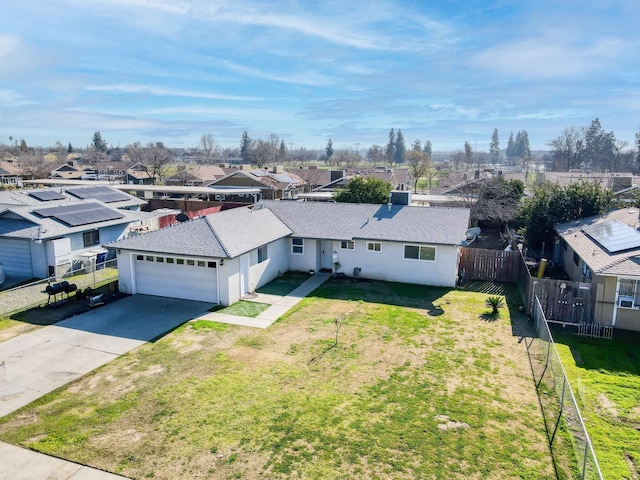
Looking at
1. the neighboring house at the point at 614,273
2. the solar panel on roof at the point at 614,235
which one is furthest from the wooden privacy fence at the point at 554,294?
the solar panel on roof at the point at 614,235

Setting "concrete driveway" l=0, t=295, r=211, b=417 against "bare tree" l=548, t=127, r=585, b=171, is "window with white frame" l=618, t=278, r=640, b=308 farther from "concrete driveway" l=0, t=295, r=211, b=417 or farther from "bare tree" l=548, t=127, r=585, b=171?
"bare tree" l=548, t=127, r=585, b=171

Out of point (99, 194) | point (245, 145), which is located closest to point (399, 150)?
point (245, 145)

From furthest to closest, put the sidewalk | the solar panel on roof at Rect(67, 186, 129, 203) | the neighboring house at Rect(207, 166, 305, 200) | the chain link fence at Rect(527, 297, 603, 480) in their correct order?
the neighboring house at Rect(207, 166, 305, 200)
the solar panel on roof at Rect(67, 186, 129, 203)
the sidewalk
the chain link fence at Rect(527, 297, 603, 480)

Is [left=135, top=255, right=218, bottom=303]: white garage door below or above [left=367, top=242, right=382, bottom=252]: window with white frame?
below

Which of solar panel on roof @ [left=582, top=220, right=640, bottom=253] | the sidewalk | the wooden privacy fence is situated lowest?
the sidewalk

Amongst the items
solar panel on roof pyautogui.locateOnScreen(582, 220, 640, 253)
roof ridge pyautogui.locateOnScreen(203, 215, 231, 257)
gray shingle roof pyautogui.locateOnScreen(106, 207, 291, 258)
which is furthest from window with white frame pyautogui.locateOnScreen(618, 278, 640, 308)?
roof ridge pyautogui.locateOnScreen(203, 215, 231, 257)

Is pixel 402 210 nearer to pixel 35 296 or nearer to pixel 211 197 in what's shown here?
pixel 35 296

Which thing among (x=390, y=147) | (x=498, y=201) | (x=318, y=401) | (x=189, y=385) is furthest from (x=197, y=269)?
(x=390, y=147)
